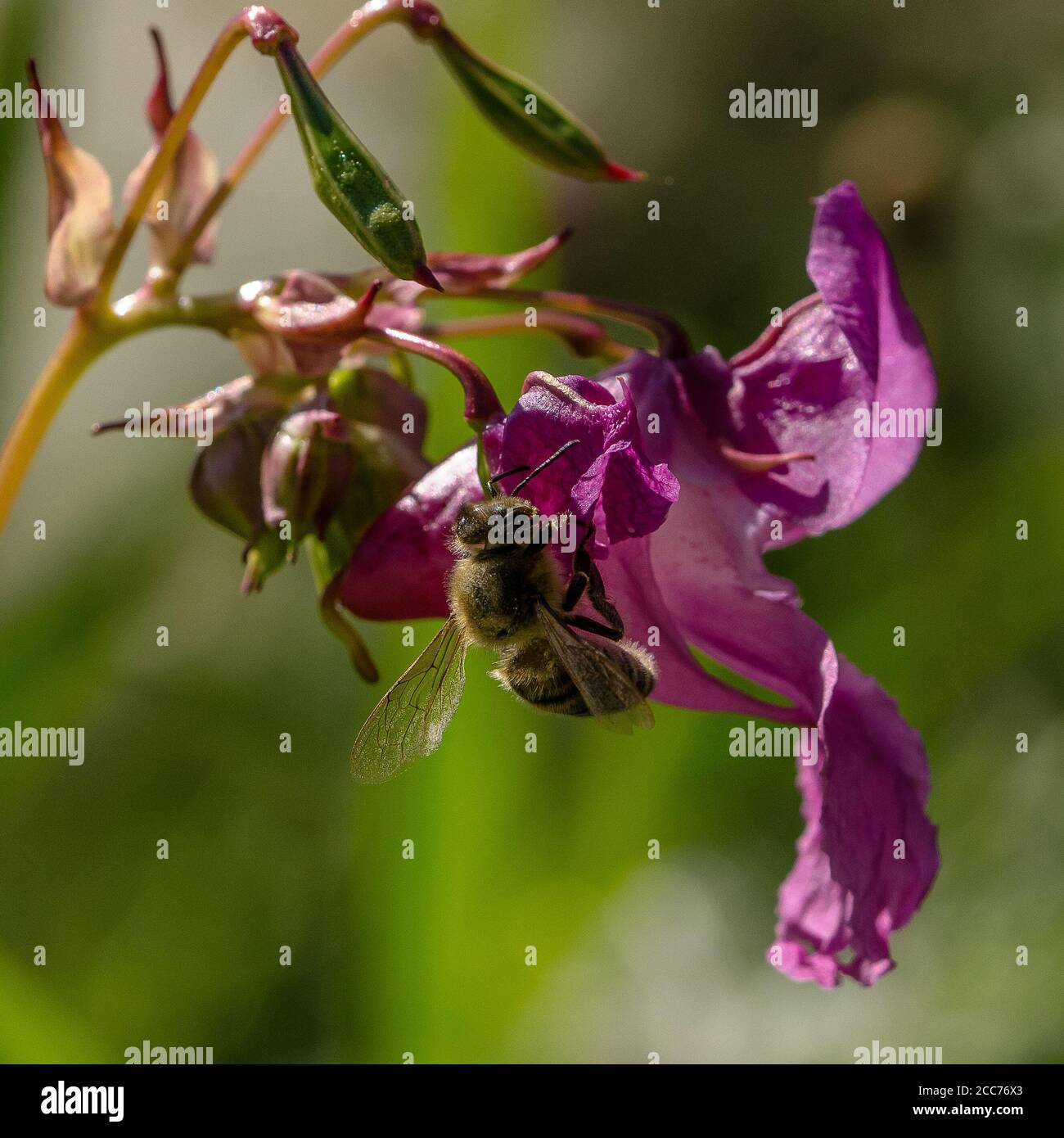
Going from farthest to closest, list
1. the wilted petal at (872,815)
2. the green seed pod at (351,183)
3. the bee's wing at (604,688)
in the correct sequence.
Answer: the wilted petal at (872,815) → the bee's wing at (604,688) → the green seed pod at (351,183)

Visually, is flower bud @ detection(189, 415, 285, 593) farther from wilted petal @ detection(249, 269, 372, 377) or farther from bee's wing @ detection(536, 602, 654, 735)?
bee's wing @ detection(536, 602, 654, 735)

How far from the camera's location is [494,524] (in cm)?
96

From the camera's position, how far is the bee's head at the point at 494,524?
964 mm

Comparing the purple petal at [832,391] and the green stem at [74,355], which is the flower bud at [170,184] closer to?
the green stem at [74,355]

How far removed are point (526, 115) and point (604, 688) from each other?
17.0 inches

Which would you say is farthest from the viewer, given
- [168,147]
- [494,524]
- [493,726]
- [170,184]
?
[493,726]

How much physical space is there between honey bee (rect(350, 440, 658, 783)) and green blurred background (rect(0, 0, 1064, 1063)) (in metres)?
0.94

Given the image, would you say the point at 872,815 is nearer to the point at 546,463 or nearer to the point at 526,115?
the point at 546,463

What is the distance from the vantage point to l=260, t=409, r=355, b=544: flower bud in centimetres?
97

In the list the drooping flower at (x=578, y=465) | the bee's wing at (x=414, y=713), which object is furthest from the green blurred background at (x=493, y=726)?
the drooping flower at (x=578, y=465)

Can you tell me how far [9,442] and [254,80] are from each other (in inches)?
89.1

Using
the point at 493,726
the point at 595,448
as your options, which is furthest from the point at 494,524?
the point at 493,726

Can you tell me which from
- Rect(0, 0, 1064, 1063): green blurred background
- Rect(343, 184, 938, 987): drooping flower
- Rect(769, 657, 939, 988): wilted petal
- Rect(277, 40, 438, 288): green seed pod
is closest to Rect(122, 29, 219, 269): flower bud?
Rect(277, 40, 438, 288): green seed pod

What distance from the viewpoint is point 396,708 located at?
1.00 m
